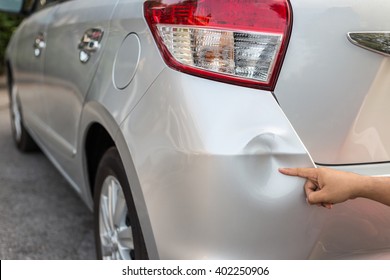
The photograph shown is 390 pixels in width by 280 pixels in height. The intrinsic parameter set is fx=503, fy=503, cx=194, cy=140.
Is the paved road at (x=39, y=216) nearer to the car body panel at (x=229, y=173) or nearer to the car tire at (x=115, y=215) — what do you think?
the car tire at (x=115, y=215)

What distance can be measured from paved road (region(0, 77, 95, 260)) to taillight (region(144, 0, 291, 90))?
5.48 ft

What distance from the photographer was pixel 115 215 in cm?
207

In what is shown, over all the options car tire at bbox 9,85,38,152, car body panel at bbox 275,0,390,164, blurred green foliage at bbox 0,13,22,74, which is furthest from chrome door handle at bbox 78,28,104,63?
blurred green foliage at bbox 0,13,22,74

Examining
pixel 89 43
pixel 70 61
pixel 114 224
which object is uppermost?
pixel 89 43

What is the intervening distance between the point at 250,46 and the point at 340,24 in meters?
0.27

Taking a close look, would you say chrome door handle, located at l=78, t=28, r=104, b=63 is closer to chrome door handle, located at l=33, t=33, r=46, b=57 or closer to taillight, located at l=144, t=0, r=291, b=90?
taillight, located at l=144, t=0, r=291, b=90

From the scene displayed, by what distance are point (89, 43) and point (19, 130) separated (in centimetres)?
274

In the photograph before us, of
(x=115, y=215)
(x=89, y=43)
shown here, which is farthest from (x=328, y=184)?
(x=89, y=43)

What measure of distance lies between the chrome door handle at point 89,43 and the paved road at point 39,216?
117cm

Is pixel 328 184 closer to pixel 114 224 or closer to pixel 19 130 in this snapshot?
pixel 114 224

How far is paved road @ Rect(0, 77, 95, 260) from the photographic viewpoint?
2.86m

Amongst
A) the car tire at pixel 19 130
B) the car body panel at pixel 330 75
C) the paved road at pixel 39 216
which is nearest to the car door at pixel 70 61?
the paved road at pixel 39 216

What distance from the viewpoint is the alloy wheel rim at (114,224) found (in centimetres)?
199
